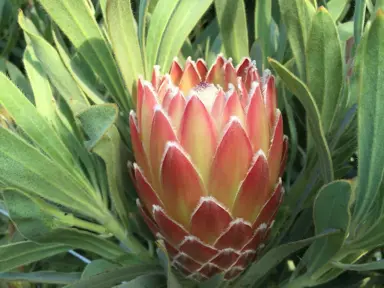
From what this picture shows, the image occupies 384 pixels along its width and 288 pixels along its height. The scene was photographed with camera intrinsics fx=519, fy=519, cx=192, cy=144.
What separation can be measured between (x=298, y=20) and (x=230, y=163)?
0.18 meters

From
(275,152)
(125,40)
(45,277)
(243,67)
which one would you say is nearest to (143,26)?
(125,40)

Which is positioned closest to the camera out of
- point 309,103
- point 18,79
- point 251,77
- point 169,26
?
point 309,103

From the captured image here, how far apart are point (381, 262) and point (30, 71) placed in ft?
1.61

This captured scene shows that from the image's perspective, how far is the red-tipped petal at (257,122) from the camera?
53 cm

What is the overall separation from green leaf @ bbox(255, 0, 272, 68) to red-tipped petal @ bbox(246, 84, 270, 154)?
0.21m

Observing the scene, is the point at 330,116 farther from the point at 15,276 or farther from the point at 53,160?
the point at 15,276

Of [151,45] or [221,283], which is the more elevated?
[151,45]

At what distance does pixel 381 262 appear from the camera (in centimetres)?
51

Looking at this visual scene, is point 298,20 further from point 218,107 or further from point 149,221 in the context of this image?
point 149,221

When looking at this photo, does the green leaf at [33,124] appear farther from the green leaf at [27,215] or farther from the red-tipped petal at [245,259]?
the red-tipped petal at [245,259]

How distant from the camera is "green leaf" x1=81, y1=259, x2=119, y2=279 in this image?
59 cm

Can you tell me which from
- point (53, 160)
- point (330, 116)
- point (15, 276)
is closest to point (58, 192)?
point (53, 160)

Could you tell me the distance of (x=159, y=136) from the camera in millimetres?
529

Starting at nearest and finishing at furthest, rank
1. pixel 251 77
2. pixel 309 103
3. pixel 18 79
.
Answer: pixel 309 103 → pixel 251 77 → pixel 18 79
